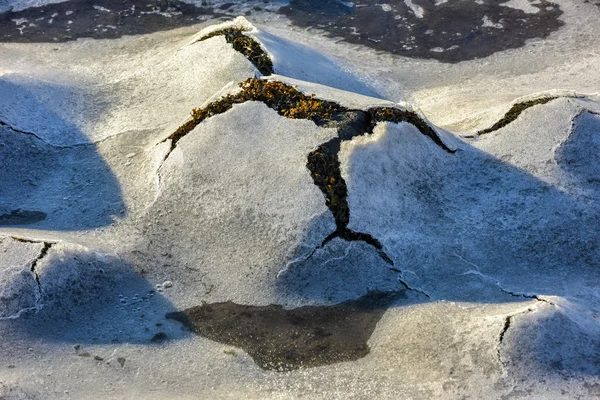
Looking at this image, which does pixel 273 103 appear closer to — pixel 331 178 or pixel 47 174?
pixel 331 178

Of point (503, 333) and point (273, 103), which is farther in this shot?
point (273, 103)

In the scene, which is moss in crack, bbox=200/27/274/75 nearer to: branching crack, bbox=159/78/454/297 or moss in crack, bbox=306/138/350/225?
branching crack, bbox=159/78/454/297

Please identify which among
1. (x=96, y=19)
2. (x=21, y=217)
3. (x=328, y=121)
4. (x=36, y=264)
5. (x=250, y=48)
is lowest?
(x=21, y=217)

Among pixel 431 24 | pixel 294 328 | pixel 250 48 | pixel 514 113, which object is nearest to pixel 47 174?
pixel 250 48

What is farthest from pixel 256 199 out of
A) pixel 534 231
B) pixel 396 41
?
pixel 396 41

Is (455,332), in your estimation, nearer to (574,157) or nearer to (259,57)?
(574,157)

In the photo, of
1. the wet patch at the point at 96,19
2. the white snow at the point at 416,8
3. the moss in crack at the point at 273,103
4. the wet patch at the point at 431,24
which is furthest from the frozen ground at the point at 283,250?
the white snow at the point at 416,8
